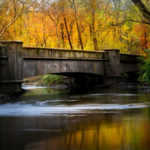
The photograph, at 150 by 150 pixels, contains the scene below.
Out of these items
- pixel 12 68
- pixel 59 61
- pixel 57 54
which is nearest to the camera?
pixel 12 68

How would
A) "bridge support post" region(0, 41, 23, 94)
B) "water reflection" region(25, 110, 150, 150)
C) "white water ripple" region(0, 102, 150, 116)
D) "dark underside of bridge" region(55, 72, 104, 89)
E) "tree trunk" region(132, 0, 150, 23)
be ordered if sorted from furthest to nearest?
"dark underside of bridge" region(55, 72, 104, 89)
"bridge support post" region(0, 41, 23, 94)
"tree trunk" region(132, 0, 150, 23)
"white water ripple" region(0, 102, 150, 116)
"water reflection" region(25, 110, 150, 150)

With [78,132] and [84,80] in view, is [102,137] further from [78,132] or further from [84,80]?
[84,80]

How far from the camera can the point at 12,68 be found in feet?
58.2

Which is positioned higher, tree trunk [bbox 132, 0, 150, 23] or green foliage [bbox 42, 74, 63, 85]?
tree trunk [bbox 132, 0, 150, 23]

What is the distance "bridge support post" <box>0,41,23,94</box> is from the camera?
1752 cm

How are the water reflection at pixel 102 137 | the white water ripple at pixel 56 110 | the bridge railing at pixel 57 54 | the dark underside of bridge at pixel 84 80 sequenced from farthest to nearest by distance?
the dark underside of bridge at pixel 84 80 → the bridge railing at pixel 57 54 → the white water ripple at pixel 56 110 → the water reflection at pixel 102 137

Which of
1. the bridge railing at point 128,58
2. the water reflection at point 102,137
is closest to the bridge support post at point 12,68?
the water reflection at point 102,137

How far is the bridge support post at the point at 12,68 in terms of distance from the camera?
17516 millimetres

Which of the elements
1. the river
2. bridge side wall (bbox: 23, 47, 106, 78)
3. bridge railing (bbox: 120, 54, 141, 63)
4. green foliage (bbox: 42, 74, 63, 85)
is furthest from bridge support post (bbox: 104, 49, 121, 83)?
the river

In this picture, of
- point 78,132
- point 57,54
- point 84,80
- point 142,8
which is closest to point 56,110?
point 78,132

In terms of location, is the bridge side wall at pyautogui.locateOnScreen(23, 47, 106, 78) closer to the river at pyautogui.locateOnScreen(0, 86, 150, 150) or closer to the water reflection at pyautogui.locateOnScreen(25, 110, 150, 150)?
the river at pyautogui.locateOnScreen(0, 86, 150, 150)

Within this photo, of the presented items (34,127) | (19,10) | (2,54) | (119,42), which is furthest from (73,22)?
(34,127)

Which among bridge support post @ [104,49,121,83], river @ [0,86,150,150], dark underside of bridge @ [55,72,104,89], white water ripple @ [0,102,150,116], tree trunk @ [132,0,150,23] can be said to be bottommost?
white water ripple @ [0,102,150,116]

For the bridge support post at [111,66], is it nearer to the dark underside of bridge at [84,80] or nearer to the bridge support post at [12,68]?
the dark underside of bridge at [84,80]
